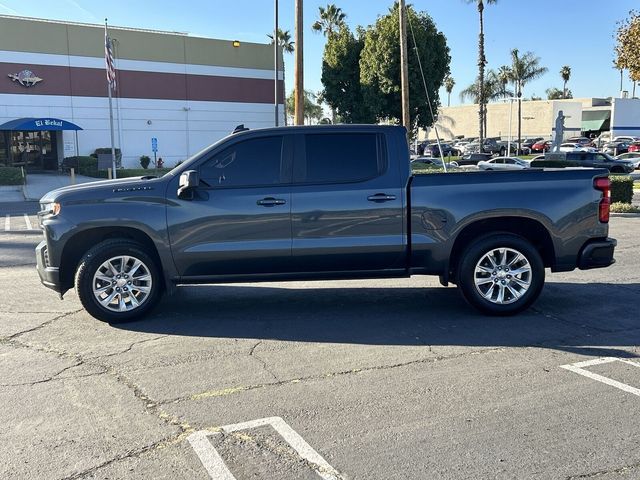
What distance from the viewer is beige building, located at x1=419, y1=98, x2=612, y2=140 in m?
71.4

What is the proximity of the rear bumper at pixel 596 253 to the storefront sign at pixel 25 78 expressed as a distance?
35146mm

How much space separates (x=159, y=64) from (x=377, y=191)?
35874 millimetres

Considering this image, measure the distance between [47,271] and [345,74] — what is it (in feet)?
118

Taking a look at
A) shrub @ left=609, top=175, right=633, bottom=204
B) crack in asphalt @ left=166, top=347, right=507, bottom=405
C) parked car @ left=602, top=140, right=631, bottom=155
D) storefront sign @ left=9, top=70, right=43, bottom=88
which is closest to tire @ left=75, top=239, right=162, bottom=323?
crack in asphalt @ left=166, top=347, right=507, bottom=405

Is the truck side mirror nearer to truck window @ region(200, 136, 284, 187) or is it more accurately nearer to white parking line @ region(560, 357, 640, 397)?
truck window @ region(200, 136, 284, 187)

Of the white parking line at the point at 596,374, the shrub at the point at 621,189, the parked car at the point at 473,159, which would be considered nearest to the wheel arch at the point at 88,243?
the white parking line at the point at 596,374

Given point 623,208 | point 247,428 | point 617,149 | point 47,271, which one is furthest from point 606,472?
point 617,149

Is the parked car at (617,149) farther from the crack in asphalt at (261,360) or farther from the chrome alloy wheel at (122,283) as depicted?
the crack in asphalt at (261,360)

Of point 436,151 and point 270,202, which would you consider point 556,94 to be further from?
point 270,202

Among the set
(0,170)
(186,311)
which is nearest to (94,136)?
(0,170)

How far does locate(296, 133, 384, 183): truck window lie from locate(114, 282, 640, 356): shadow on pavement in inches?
57.4

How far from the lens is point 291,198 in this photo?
5.86 metres

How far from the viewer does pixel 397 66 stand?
Answer: 114 ft

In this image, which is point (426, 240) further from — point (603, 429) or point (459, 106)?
point (459, 106)
